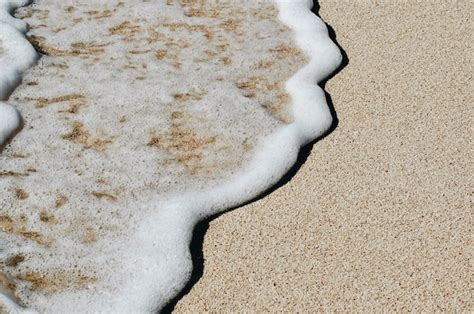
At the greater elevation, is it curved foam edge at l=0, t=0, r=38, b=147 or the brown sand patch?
curved foam edge at l=0, t=0, r=38, b=147

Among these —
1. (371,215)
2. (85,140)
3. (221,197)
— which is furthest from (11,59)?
(371,215)

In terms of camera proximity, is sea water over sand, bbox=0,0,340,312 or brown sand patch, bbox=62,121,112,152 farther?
brown sand patch, bbox=62,121,112,152

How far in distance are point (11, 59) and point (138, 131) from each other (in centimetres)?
Result: 92

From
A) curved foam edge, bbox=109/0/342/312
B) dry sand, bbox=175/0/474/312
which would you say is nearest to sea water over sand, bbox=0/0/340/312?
Result: curved foam edge, bbox=109/0/342/312

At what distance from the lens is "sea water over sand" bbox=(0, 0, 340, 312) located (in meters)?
2.32

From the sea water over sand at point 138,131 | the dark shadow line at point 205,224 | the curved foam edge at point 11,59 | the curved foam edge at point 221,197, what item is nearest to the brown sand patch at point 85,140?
the sea water over sand at point 138,131

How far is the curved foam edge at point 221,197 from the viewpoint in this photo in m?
2.21

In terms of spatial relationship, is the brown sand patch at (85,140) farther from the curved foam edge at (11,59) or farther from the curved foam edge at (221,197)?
the curved foam edge at (221,197)

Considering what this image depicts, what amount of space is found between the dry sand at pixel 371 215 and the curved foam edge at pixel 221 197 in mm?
68

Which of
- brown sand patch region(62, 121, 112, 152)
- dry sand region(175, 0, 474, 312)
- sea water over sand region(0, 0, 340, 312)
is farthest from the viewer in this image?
brown sand patch region(62, 121, 112, 152)

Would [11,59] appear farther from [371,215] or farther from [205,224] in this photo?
[371,215]

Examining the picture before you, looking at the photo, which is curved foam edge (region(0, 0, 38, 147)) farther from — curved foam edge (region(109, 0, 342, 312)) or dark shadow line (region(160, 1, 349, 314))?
dark shadow line (region(160, 1, 349, 314))

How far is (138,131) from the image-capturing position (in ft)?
9.91

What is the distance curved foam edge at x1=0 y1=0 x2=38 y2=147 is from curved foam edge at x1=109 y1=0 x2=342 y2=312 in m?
0.82
